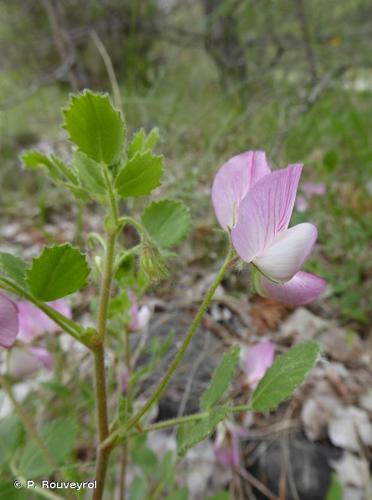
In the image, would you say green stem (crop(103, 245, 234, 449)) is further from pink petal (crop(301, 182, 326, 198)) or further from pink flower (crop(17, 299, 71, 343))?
pink petal (crop(301, 182, 326, 198))

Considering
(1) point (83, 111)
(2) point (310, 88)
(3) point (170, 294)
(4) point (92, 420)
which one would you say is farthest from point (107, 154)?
(2) point (310, 88)

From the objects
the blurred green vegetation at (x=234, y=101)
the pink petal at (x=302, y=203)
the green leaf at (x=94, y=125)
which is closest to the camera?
the green leaf at (x=94, y=125)

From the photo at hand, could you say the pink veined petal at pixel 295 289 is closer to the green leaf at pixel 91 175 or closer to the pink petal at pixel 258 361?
the green leaf at pixel 91 175

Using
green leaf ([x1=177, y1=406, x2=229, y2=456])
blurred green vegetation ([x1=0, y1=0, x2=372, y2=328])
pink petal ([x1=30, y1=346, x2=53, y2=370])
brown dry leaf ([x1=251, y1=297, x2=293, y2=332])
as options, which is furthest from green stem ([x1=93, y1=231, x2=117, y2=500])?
brown dry leaf ([x1=251, y1=297, x2=293, y2=332])

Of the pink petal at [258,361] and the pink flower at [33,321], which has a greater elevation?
the pink flower at [33,321]

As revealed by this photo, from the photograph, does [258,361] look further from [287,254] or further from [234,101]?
[234,101]

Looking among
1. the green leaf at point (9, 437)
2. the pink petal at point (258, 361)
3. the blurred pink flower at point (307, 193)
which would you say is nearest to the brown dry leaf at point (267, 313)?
the blurred pink flower at point (307, 193)

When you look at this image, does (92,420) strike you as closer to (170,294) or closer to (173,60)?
(170,294)
